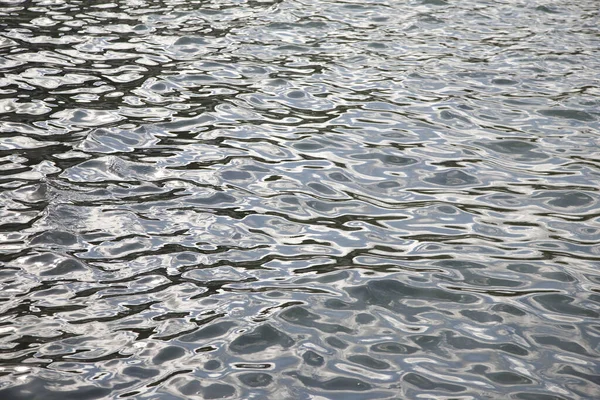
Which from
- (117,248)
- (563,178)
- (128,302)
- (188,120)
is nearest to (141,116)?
(188,120)

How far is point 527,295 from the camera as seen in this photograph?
4.66 metres

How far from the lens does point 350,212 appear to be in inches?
219

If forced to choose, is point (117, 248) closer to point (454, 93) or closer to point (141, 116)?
point (141, 116)

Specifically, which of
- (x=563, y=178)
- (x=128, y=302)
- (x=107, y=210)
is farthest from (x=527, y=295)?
(x=107, y=210)

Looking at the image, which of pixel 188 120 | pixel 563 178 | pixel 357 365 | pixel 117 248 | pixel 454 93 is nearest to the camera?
pixel 357 365

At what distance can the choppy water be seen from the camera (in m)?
Result: 4.02

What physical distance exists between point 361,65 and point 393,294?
404cm

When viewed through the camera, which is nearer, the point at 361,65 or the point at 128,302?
the point at 128,302

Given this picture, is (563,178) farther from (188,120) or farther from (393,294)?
(188,120)

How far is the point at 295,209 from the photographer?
219 inches

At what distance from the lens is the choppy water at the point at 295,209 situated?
4.02 m

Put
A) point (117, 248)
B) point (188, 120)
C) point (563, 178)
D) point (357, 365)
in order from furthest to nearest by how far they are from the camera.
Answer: point (188, 120) → point (563, 178) → point (117, 248) → point (357, 365)

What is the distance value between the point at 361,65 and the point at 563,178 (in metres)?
2.81

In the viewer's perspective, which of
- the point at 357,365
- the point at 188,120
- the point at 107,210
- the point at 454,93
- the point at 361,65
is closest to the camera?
the point at 357,365
